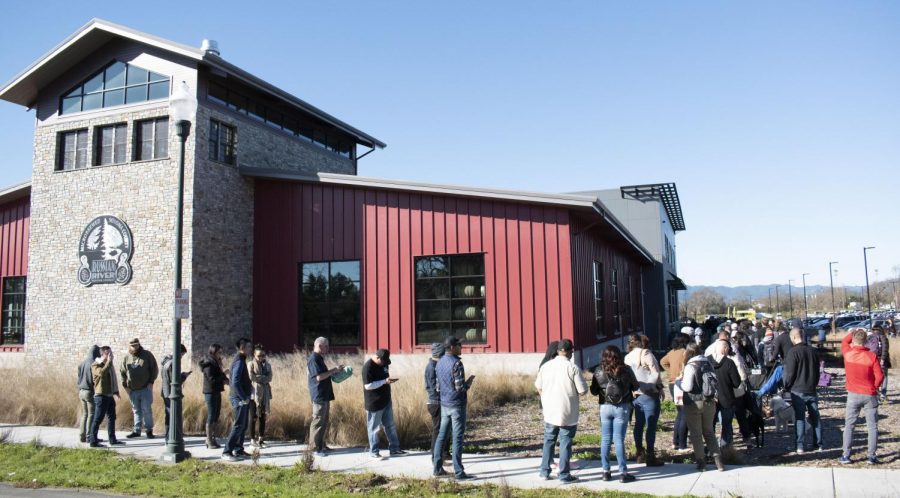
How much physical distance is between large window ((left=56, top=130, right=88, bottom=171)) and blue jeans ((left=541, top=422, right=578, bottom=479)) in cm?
1804

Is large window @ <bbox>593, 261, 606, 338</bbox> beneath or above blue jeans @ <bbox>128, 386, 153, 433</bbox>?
above

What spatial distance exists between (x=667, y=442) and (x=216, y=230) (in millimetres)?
13901

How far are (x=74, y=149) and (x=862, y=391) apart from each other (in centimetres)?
2140

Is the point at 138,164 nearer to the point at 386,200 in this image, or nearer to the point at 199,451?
the point at 386,200

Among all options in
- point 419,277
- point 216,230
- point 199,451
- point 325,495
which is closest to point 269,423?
point 199,451

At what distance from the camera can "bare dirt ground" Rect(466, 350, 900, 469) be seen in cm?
923

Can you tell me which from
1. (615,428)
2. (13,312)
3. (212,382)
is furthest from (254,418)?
(13,312)

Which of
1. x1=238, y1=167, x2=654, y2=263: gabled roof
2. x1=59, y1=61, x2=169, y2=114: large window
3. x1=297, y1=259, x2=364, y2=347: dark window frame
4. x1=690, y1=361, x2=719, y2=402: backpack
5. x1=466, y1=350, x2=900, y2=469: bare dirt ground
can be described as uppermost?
x1=59, y1=61, x2=169, y2=114: large window

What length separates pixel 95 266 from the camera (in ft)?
64.7

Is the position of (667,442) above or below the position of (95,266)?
below

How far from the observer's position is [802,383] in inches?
372

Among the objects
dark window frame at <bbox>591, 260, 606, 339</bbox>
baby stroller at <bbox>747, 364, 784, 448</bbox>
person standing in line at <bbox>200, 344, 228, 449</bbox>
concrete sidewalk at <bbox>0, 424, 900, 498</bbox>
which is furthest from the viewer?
dark window frame at <bbox>591, 260, 606, 339</bbox>

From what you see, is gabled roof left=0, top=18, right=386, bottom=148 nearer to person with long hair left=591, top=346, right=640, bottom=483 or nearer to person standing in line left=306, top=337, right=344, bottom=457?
person standing in line left=306, top=337, right=344, bottom=457

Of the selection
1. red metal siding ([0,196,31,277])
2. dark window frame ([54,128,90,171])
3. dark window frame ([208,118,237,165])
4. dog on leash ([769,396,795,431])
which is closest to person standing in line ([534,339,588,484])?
dog on leash ([769,396,795,431])
